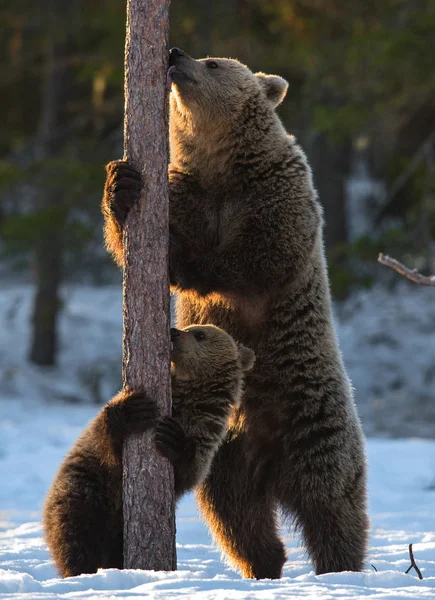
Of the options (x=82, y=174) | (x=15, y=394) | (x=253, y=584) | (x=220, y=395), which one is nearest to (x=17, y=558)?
(x=220, y=395)

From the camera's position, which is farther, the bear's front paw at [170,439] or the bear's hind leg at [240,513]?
the bear's hind leg at [240,513]

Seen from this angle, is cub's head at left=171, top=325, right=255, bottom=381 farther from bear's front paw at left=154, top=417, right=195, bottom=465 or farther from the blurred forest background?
the blurred forest background

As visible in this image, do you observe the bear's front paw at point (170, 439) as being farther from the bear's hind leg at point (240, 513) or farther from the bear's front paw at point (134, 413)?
the bear's hind leg at point (240, 513)

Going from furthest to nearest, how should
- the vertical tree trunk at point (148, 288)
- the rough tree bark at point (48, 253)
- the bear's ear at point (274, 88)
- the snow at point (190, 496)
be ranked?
the rough tree bark at point (48, 253) < the bear's ear at point (274, 88) < the vertical tree trunk at point (148, 288) < the snow at point (190, 496)

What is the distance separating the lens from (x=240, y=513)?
514 centimetres

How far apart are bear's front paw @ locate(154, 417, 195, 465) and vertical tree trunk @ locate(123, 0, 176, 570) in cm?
4

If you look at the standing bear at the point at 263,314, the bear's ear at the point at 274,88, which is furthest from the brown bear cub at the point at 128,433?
the bear's ear at the point at 274,88

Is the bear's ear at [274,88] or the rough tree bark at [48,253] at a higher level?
the rough tree bark at [48,253]

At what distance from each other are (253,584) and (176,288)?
1.59m

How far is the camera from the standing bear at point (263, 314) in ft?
16.1

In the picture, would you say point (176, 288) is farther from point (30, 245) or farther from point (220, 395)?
point (30, 245)

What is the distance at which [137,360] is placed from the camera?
443 cm

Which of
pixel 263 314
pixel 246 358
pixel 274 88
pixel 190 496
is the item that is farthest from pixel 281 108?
pixel 246 358

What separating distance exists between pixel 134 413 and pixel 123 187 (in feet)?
3.38
